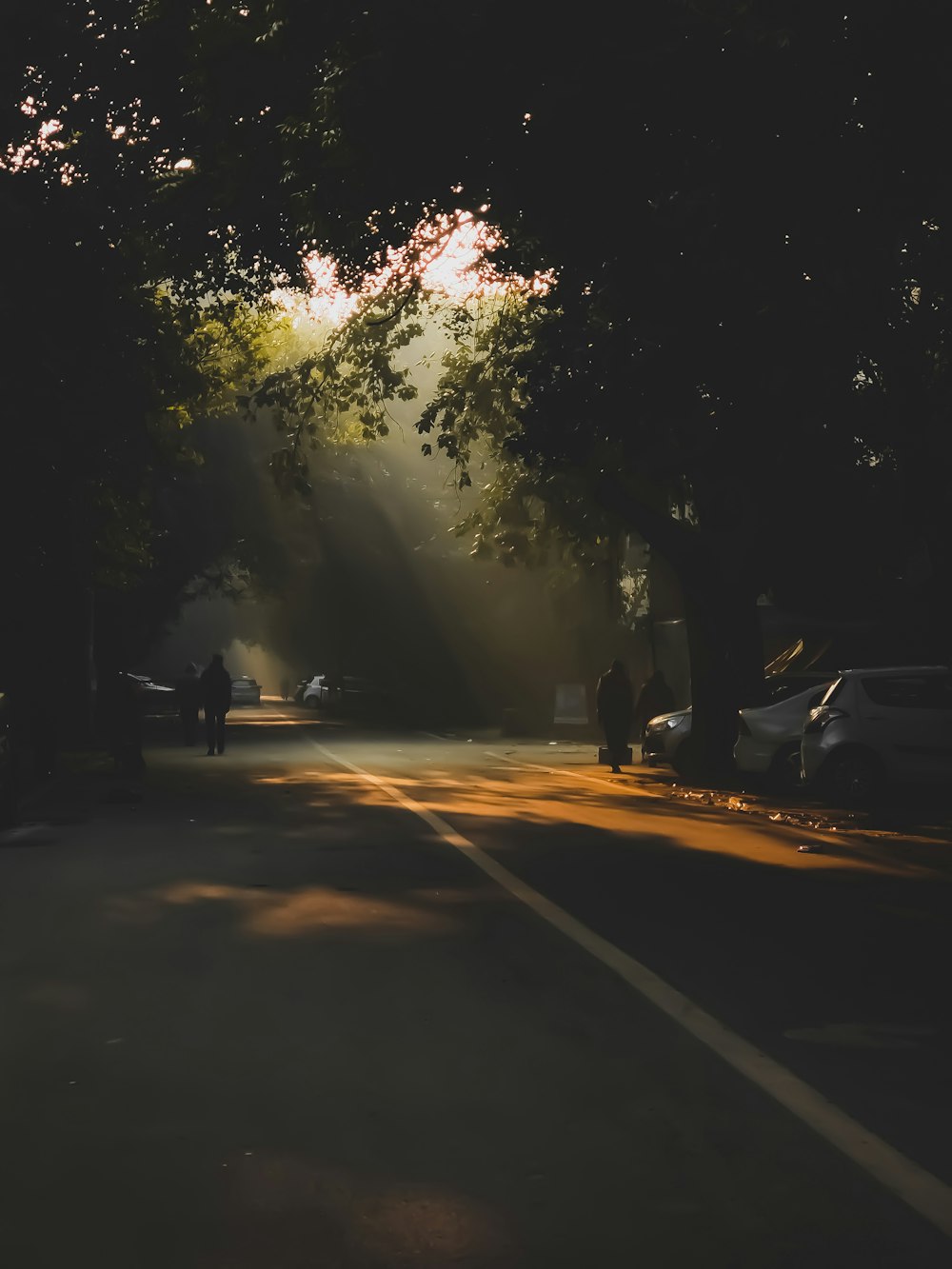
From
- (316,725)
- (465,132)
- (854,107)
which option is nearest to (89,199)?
(465,132)

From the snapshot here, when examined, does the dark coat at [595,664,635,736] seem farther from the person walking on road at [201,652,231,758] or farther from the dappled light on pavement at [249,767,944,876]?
the person walking on road at [201,652,231,758]

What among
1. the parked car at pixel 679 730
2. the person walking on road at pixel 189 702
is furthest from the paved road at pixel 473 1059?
the person walking on road at pixel 189 702

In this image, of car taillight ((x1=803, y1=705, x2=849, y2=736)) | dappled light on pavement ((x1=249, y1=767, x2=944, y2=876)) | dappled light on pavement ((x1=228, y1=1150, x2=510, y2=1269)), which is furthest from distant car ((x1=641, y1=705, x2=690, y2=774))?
dappled light on pavement ((x1=228, y1=1150, x2=510, y2=1269))

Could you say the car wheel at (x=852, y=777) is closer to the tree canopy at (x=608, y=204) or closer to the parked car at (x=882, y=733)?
the parked car at (x=882, y=733)

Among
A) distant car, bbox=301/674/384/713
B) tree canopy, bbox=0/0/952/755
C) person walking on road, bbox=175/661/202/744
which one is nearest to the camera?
tree canopy, bbox=0/0/952/755

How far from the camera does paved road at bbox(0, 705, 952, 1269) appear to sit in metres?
4.84

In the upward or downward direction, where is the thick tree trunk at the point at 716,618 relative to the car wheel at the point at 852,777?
upward

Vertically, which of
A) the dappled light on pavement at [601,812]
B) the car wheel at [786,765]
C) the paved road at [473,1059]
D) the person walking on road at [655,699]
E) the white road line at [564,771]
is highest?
the person walking on road at [655,699]

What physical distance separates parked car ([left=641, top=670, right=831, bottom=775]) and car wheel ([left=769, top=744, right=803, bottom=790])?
3.08 metres

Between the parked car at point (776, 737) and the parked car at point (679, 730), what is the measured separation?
273 centimetres

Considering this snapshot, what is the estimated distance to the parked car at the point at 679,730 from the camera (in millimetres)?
26406

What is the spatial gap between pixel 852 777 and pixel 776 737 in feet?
9.90

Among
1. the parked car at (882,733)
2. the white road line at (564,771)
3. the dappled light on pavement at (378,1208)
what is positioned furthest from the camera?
the white road line at (564,771)

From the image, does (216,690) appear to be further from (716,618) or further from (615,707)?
(716,618)
